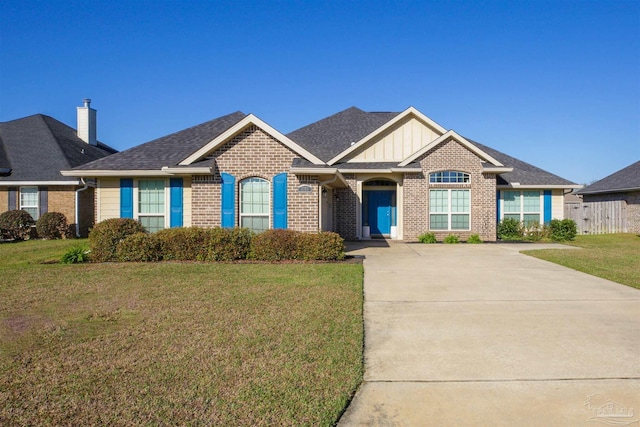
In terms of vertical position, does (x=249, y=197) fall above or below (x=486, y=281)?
above

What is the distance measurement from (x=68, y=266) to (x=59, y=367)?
8.71 metres

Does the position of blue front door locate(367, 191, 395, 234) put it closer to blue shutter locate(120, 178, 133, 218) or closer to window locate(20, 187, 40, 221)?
blue shutter locate(120, 178, 133, 218)

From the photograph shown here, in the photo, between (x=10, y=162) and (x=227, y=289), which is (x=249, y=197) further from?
(x=10, y=162)

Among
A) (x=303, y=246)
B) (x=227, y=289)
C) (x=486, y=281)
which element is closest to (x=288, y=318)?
(x=227, y=289)

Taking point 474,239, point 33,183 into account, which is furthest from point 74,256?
point 474,239

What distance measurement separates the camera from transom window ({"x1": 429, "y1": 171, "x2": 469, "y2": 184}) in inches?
786

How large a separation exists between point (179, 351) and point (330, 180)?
34.5 feet

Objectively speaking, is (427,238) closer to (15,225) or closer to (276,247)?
(276,247)

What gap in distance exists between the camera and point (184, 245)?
13.4m

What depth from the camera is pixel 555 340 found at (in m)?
5.82

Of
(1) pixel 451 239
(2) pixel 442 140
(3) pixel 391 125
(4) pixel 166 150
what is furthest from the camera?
(3) pixel 391 125

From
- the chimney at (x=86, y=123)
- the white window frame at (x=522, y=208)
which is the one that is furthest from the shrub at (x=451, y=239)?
the chimney at (x=86, y=123)

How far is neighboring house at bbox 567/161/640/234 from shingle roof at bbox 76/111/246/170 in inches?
866

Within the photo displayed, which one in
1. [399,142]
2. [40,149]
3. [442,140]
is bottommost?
[442,140]
